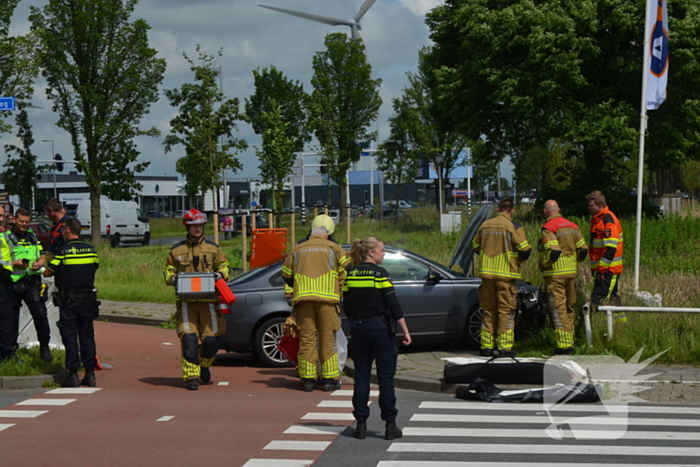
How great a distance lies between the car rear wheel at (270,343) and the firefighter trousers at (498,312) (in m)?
2.45

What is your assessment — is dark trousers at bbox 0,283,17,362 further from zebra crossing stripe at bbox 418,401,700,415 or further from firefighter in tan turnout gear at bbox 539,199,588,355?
firefighter in tan turnout gear at bbox 539,199,588,355

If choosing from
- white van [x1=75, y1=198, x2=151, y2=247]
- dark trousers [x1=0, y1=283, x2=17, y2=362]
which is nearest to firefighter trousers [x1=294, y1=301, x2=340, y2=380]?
dark trousers [x1=0, y1=283, x2=17, y2=362]

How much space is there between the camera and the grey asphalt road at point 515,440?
247 inches

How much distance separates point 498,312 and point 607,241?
69.9 inches

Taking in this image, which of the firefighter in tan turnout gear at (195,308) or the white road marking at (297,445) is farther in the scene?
the firefighter in tan turnout gear at (195,308)

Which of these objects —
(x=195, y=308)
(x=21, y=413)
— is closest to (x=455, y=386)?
(x=195, y=308)

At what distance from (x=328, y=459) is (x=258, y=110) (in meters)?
44.6

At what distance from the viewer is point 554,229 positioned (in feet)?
35.3

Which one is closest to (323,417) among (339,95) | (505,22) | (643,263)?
(643,263)

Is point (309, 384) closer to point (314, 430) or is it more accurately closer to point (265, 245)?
point (314, 430)

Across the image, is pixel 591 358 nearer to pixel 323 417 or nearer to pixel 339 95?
pixel 323 417

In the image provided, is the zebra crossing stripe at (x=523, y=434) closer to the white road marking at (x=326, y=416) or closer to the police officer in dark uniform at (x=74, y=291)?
the white road marking at (x=326, y=416)

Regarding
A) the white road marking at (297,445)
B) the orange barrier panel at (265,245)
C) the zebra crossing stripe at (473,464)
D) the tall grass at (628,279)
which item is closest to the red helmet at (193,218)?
the white road marking at (297,445)

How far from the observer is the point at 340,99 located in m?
44.4
